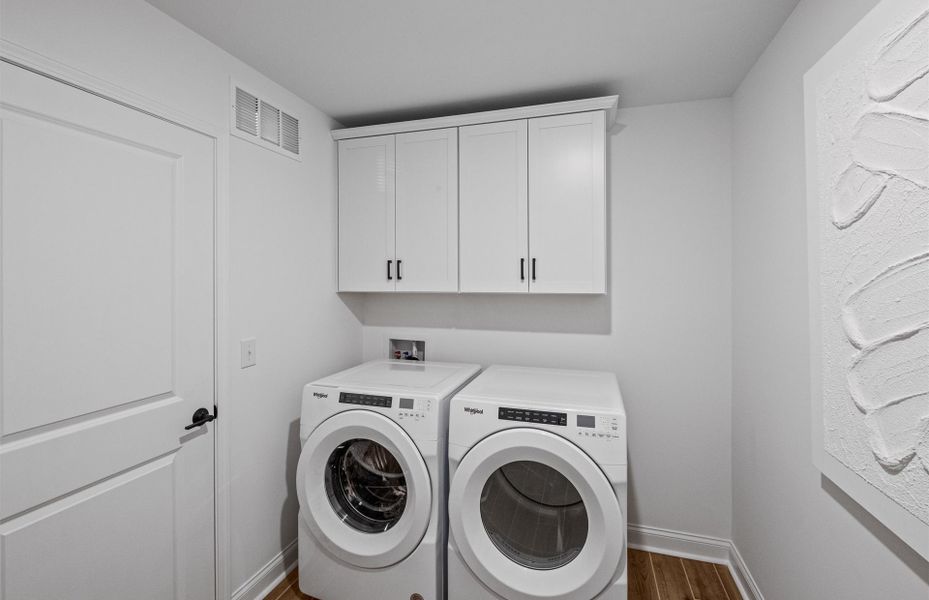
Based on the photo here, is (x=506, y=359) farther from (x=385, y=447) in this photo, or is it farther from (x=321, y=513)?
(x=321, y=513)

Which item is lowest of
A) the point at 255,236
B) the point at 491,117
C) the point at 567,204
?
the point at 255,236

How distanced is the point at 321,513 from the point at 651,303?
1942 millimetres

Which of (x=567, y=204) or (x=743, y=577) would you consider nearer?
(x=743, y=577)

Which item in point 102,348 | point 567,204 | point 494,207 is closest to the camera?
point 102,348

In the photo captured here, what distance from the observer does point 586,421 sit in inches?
64.6

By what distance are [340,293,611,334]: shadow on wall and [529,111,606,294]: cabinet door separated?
11.9 inches

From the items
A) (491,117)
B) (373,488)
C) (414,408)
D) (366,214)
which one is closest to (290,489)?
(373,488)

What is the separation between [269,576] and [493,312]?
5.75 ft

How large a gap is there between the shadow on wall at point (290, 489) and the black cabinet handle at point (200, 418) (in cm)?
51

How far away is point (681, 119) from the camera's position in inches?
90.3

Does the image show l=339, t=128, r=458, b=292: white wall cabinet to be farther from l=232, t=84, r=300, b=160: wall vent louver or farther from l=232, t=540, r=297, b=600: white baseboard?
l=232, t=540, r=297, b=600: white baseboard

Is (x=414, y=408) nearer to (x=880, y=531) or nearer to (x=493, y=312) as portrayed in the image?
(x=493, y=312)

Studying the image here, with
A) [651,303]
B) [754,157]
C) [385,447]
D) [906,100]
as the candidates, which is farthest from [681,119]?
[385,447]

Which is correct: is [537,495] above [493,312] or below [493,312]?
below
